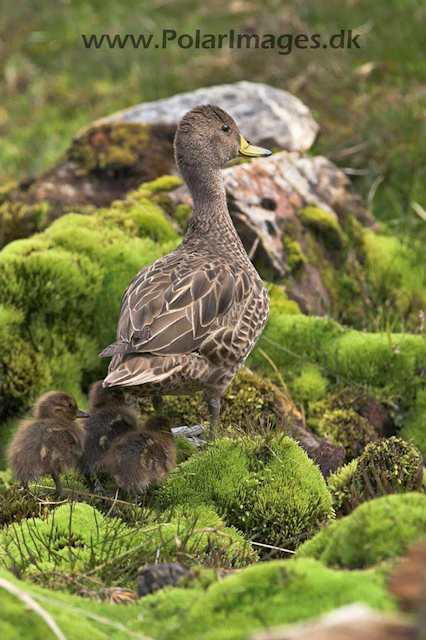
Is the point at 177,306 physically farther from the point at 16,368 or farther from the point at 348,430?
the point at 16,368

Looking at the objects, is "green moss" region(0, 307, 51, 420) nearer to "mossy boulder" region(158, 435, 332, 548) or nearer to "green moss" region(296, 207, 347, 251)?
"mossy boulder" region(158, 435, 332, 548)

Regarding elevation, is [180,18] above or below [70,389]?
above

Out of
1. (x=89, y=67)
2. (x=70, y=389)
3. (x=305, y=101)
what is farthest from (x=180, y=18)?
(x=70, y=389)

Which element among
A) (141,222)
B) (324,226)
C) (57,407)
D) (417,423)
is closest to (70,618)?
(57,407)

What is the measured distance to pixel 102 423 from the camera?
486 centimetres

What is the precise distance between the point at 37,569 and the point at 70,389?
300cm

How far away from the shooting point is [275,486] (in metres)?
4.45

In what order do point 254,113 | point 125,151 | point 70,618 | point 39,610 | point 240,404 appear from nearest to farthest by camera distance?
1. point 39,610
2. point 70,618
3. point 240,404
4. point 125,151
5. point 254,113

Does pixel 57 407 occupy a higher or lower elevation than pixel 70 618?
lower

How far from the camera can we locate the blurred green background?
30.6ft

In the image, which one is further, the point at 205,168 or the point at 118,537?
the point at 205,168

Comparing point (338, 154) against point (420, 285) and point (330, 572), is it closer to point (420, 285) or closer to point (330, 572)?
point (420, 285)

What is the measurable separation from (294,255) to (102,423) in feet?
9.50

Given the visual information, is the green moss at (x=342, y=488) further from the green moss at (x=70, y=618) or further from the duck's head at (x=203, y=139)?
the duck's head at (x=203, y=139)
